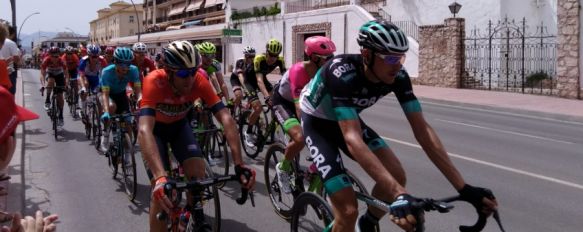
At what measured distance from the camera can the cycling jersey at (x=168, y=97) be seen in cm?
460

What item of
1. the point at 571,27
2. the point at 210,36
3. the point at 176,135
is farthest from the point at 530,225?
the point at 210,36

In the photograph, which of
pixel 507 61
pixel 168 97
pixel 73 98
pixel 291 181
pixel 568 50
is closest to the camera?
pixel 168 97

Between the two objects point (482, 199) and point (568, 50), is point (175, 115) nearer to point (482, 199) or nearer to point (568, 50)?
point (482, 199)

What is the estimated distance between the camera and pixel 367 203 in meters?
3.84

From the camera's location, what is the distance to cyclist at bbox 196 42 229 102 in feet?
28.0

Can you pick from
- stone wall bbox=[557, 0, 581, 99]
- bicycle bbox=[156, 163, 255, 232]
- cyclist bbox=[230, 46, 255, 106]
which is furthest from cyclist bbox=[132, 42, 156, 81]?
stone wall bbox=[557, 0, 581, 99]

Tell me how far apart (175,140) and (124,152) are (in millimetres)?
2324

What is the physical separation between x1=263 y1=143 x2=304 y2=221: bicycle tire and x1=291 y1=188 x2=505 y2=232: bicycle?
1139 millimetres

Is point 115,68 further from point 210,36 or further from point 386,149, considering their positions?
point 210,36

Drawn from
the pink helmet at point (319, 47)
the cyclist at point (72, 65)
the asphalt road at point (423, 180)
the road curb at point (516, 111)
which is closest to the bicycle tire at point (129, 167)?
the asphalt road at point (423, 180)

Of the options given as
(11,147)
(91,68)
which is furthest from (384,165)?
(91,68)

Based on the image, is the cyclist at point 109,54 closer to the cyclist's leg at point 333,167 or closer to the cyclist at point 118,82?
the cyclist at point 118,82

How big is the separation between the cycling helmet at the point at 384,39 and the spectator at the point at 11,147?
6.37 ft

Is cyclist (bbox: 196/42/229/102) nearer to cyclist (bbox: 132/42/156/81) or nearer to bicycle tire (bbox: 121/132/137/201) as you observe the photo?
cyclist (bbox: 132/42/156/81)
